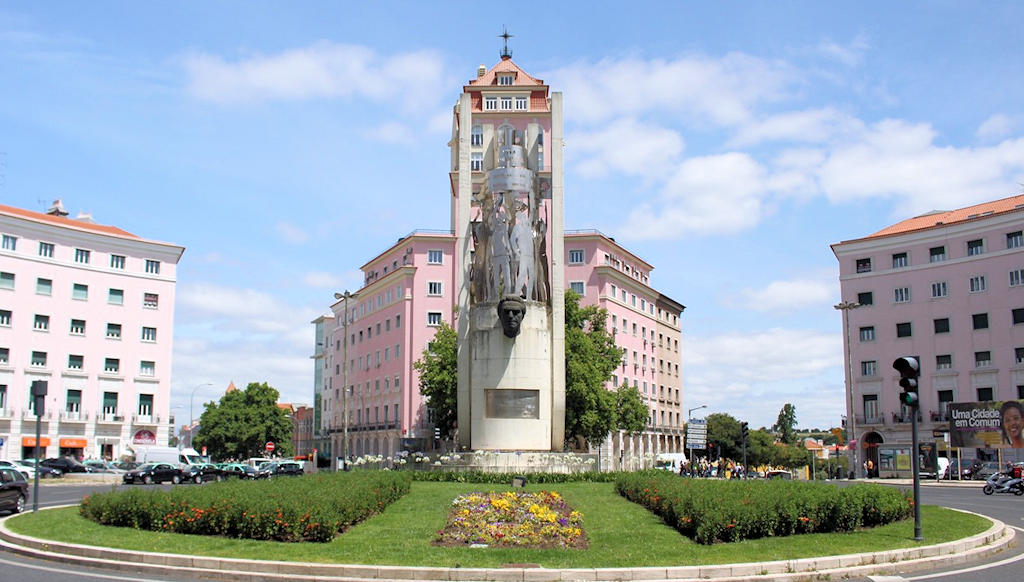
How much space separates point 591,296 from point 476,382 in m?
47.0

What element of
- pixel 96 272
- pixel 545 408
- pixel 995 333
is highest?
pixel 96 272

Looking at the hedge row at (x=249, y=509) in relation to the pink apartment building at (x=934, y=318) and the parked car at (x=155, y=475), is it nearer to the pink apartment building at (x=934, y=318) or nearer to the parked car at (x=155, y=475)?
Answer: the parked car at (x=155, y=475)

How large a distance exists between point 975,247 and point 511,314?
52806 millimetres

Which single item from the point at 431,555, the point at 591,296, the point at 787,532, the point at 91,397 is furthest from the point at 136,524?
the point at 591,296

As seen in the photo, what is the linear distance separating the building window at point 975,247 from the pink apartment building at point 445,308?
30.3 m

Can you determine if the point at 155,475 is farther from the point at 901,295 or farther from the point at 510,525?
the point at 901,295

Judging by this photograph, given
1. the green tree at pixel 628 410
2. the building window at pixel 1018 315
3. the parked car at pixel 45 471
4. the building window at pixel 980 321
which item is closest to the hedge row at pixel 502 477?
the parked car at pixel 45 471

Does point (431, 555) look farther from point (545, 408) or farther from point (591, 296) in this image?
point (591, 296)

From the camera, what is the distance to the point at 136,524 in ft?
65.5

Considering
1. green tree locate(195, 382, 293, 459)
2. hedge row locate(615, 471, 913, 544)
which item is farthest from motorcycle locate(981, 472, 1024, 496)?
green tree locate(195, 382, 293, 459)

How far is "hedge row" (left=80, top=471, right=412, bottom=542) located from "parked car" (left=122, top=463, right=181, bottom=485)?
85.4ft

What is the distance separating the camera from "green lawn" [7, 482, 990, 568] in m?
15.7

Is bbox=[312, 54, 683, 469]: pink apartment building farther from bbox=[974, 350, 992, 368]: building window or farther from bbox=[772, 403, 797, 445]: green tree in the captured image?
bbox=[772, 403, 797, 445]: green tree

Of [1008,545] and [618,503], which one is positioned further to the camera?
[618,503]
